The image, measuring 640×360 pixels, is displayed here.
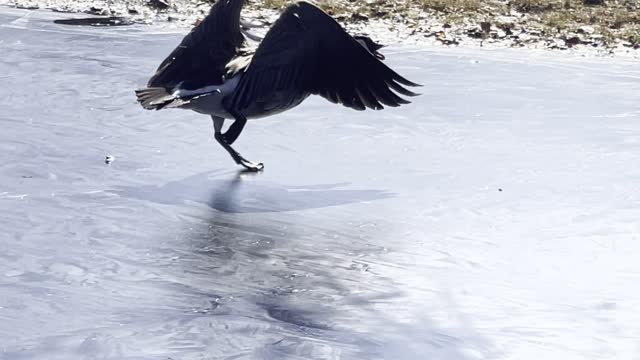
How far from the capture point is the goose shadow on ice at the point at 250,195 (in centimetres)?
613

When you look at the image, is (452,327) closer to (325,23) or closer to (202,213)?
(202,213)

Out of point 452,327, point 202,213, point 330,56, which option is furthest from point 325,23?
point 452,327

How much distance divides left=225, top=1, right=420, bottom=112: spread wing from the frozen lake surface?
11.4 inches

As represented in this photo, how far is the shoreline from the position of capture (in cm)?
1027

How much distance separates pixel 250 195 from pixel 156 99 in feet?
2.58

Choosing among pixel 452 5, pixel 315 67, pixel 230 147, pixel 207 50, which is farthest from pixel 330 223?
pixel 452 5

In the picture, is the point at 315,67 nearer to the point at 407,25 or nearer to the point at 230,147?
the point at 230,147

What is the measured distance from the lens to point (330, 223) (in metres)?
5.87

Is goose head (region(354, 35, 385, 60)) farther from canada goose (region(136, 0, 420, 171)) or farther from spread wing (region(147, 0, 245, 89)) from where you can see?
spread wing (region(147, 0, 245, 89))

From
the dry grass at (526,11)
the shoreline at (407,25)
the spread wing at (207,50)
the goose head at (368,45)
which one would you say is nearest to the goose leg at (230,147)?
the spread wing at (207,50)

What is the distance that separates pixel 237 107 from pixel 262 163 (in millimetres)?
300

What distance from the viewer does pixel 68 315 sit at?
4.49 metres

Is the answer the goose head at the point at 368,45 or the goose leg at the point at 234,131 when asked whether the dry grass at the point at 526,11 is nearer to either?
the goose head at the point at 368,45

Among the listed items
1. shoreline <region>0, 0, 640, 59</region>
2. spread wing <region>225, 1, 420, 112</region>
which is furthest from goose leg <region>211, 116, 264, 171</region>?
shoreline <region>0, 0, 640, 59</region>
